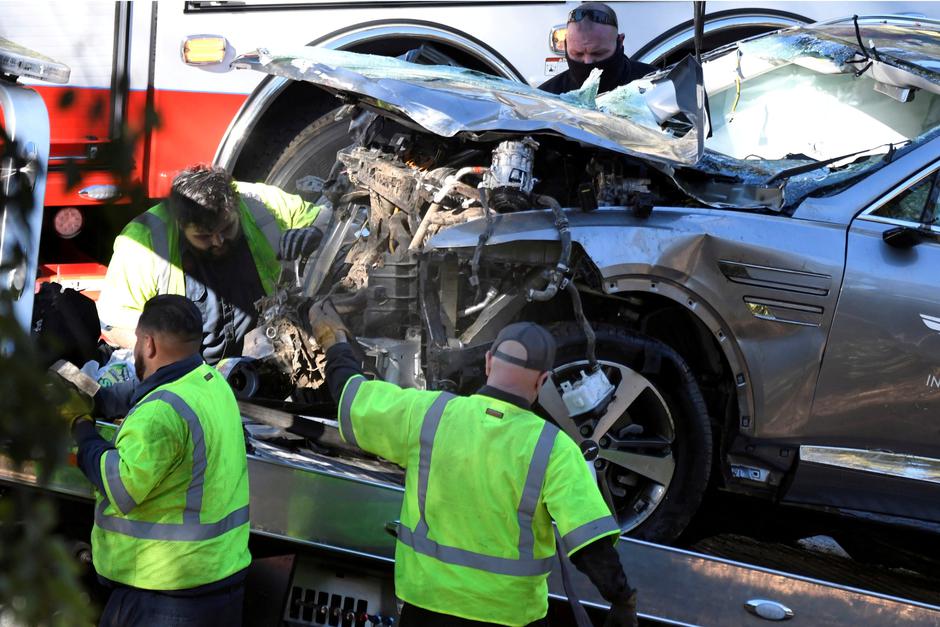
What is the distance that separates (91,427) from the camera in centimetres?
339

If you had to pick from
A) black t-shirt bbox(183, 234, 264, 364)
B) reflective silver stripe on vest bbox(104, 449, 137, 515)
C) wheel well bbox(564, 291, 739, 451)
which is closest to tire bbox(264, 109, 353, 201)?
black t-shirt bbox(183, 234, 264, 364)

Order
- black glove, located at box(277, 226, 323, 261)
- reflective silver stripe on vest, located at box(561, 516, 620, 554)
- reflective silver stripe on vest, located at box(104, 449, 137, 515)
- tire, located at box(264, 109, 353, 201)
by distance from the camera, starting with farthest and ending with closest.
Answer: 1. tire, located at box(264, 109, 353, 201)
2. black glove, located at box(277, 226, 323, 261)
3. reflective silver stripe on vest, located at box(104, 449, 137, 515)
4. reflective silver stripe on vest, located at box(561, 516, 620, 554)

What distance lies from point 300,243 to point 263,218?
38 centimetres

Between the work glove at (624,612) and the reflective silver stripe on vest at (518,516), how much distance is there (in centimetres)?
20

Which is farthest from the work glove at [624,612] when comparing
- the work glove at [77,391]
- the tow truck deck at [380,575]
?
the work glove at [77,391]

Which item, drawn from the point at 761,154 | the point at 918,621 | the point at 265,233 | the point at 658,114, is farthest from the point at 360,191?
the point at 918,621

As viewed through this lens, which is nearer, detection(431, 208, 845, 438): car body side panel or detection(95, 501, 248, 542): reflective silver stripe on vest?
detection(95, 501, 248, 542): reflective silver stripe on vest

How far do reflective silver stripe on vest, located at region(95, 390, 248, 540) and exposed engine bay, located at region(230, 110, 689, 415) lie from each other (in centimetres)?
122

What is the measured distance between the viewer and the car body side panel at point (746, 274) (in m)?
4.20

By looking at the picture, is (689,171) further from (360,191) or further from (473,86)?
(360,191)

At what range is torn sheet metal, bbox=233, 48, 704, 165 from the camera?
4250 millimetres

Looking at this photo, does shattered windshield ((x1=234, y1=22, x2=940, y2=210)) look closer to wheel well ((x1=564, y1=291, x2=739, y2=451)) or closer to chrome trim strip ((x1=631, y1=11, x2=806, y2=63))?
wheel well ((x1=564, y1=291, x2=739, y2=451))

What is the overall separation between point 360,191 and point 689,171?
55.0 inches

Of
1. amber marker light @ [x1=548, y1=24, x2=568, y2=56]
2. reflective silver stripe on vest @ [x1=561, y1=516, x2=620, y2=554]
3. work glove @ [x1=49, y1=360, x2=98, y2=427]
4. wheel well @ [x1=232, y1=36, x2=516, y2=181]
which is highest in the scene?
amber marker light @ [x1=548, y1=24, x2=568, y2=56]
